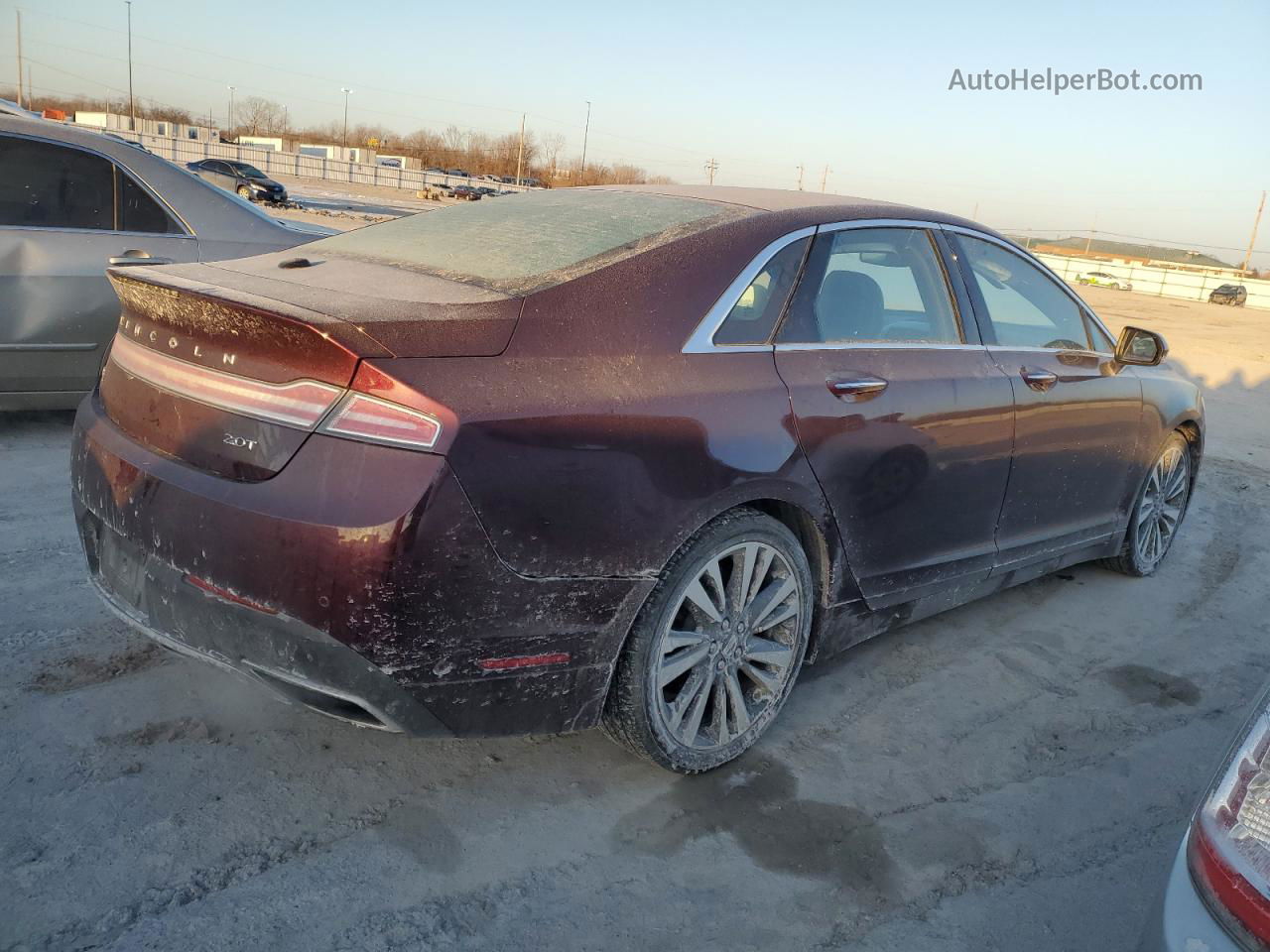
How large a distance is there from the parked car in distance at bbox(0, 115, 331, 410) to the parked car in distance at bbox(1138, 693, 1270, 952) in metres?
4.94

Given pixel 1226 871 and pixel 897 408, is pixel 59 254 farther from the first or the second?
pixel 1226 871

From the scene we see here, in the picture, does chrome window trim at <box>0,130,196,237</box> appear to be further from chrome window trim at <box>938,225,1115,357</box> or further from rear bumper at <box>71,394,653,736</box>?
chrome window trim at <box>938,225,1115,357</box>

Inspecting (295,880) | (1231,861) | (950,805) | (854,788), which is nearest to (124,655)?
(295,880)

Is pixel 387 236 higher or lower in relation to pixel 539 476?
higher

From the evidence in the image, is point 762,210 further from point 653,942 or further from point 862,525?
point 653,942

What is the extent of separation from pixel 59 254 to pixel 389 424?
3918 millimetres

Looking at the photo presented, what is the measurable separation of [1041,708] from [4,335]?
4.94m

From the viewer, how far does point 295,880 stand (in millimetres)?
2236

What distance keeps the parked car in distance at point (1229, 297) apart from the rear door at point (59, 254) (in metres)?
49.9

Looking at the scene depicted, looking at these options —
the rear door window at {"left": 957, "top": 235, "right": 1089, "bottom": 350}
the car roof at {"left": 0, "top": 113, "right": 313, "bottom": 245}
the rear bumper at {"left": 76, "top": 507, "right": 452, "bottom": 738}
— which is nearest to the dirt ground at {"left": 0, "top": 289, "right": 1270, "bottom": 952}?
the rear bumper at {"left": 76, "top": 507, "right": 452, "bottom": 738}

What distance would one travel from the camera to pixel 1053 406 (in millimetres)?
3887

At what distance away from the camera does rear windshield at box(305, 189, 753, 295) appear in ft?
8.54

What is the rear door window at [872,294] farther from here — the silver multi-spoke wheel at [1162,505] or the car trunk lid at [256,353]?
the silver multi-spoke wheel at [1162,505]

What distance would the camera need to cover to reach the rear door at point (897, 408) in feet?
9.65
